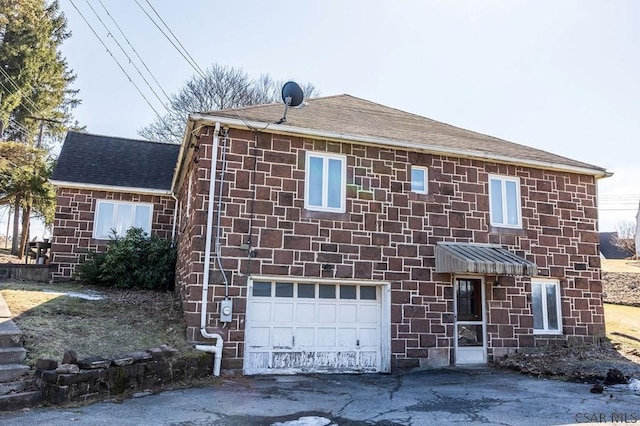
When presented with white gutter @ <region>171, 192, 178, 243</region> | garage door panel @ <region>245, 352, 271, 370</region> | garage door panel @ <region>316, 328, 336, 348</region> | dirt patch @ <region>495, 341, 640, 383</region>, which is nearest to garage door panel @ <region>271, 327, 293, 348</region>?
garage door panel @ <region>245, 352, 271, 370</region>

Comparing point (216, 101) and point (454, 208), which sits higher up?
point (216, 101)

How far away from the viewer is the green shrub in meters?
15.5

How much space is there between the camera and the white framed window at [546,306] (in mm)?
13023

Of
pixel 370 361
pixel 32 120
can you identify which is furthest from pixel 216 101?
pixel 370 361

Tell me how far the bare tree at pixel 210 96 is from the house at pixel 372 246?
17.8m

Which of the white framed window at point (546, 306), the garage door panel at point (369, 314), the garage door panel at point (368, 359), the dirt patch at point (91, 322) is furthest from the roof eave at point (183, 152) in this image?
the white framed window at point (546, 306)

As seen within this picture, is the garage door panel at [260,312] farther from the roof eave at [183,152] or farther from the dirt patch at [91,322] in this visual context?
the roof eave at [183,152]

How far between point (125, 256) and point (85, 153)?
6.11 meters

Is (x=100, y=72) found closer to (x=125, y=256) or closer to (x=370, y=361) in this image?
(x=125, y=256)

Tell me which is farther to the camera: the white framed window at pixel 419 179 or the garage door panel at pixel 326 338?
the white framed window at pixel 419 179

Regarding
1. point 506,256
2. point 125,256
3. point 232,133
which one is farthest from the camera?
point 125,256

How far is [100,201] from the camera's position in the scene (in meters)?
17.4

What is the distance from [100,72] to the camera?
16.9 metres

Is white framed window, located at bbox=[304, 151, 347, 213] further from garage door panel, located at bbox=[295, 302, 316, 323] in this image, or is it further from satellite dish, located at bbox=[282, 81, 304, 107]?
garage door panel, located at bbox=[295, 302, 316, 323]
